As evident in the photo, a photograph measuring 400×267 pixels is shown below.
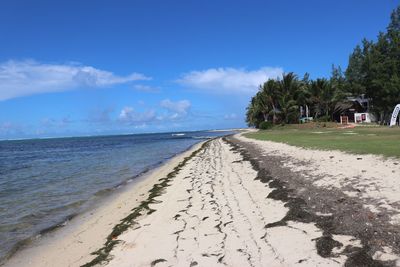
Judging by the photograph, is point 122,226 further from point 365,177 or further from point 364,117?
point 364,117

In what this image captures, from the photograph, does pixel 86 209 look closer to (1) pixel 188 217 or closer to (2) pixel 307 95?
(1) pixel 188 217

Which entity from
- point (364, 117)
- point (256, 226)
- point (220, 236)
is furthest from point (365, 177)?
point (364, 117)

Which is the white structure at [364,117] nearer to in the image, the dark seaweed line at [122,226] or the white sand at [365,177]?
the white sand at [365,177]

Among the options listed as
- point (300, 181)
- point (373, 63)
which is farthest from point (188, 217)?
point (373, 63)

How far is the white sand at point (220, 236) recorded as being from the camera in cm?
568

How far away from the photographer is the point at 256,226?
7.29m

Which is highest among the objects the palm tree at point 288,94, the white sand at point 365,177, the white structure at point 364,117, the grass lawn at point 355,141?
the palm tree at point 288,94

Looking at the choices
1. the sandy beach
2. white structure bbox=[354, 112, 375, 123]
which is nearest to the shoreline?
the sandy beach

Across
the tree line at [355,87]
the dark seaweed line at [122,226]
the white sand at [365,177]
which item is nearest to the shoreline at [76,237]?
the dark seaweed line at [122,226]

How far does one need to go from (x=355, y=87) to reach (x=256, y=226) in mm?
60080

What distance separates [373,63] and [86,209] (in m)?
51.4

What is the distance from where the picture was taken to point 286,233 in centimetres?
658

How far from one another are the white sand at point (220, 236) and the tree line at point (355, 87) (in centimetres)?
4600

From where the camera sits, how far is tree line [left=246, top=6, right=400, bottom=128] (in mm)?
51531
